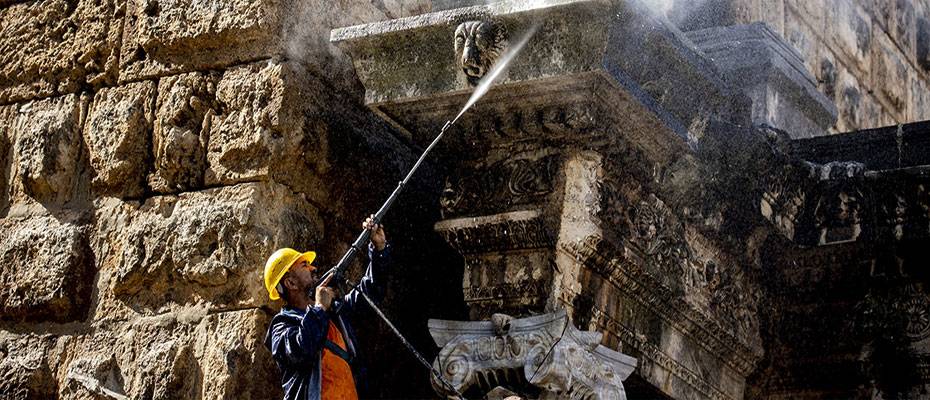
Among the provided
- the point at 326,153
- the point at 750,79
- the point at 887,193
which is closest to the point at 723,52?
the point at 750,79

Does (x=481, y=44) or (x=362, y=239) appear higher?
(x=481, y=44)

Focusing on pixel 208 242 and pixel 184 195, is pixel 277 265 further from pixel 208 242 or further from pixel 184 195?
pixel 184 195

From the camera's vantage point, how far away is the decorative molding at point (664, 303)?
6031mm

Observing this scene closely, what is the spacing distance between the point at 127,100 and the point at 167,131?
28 cm

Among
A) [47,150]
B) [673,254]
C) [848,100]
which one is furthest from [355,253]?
[848,100]

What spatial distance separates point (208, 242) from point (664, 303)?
1.67m

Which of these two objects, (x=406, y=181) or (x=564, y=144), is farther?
(x=564, y=144)

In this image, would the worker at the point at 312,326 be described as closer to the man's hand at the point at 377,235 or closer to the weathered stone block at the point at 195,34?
the man's hand at the point at 377,235

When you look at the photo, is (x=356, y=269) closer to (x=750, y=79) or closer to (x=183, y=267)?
(x=183, y=267)

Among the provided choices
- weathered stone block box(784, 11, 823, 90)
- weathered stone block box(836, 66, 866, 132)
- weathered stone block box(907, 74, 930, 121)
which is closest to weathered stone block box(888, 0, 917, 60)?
weathered stone block box(907, 74, 930, 121)

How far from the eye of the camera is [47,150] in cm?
689

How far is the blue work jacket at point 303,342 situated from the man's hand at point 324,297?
0.09 feet

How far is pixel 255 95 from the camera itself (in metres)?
6.40

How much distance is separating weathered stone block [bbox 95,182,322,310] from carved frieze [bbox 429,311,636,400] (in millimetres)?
732
